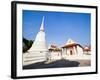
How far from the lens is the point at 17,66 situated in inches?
64.5

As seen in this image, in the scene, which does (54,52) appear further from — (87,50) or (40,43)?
(87,50)

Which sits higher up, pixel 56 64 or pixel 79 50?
pixel 79 50

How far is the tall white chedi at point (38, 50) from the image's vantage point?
169 centimetres

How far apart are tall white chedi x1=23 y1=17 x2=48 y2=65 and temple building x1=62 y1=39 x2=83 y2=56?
0.55ft

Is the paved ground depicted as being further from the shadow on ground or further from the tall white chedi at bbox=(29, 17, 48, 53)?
the tall white chedi at bbox=(29, 17, 48, 53)

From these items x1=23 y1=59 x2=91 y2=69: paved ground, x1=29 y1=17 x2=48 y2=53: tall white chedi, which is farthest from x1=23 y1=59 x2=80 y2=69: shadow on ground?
x1=29 y1=17 x2=48 y2=53: tall white chedi

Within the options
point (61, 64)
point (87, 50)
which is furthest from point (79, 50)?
point (61, 64)

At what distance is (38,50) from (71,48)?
296 mm

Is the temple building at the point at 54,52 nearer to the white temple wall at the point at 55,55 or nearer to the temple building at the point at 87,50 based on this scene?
the white temple wall at the point at 55,55

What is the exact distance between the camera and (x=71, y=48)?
1.83 m

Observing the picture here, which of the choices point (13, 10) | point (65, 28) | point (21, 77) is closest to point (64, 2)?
point (65, 28)

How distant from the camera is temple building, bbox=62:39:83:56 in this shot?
5.90 feet
